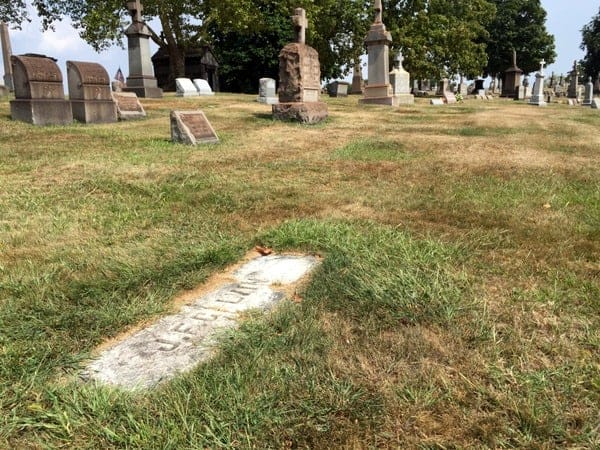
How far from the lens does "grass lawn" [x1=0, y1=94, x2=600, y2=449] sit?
1.82 metres

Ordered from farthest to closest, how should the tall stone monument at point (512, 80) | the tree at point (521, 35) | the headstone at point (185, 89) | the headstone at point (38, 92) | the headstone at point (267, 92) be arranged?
the tree at point (521, 35), the tall stone monument at point (512, 80), the headstone at point (185, 89), the headstone at point (267, 92), the headstone at point (38, 92)

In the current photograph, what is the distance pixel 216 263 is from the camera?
3.49m

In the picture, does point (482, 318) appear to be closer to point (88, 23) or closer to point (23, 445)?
point (23, 445)

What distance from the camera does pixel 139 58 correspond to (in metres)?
21.0

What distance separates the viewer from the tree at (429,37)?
35844mm

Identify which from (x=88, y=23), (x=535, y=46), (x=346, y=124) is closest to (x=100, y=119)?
(x=346, y=124)

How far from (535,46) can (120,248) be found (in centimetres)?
6336

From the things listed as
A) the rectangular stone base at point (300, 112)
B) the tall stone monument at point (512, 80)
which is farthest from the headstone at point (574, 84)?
the rectangular stone base at point (300, 112)

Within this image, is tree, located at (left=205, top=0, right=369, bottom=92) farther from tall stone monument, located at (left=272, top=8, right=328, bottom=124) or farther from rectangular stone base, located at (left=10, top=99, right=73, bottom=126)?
rectangular stone base, located at (left=10, top=99, right=73, bottom=126)

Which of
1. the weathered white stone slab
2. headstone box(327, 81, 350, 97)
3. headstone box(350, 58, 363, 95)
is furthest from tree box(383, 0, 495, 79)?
the weathered white stone slab

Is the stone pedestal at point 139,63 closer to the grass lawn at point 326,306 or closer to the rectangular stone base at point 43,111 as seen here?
the rectangular stone base at point 43,111

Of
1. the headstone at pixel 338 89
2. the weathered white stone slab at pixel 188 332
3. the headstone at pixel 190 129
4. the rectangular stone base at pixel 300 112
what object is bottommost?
the weathered white stone slab at pixel 188 332

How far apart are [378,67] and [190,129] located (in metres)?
13.6

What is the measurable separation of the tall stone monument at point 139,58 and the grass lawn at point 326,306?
15.6 metres
